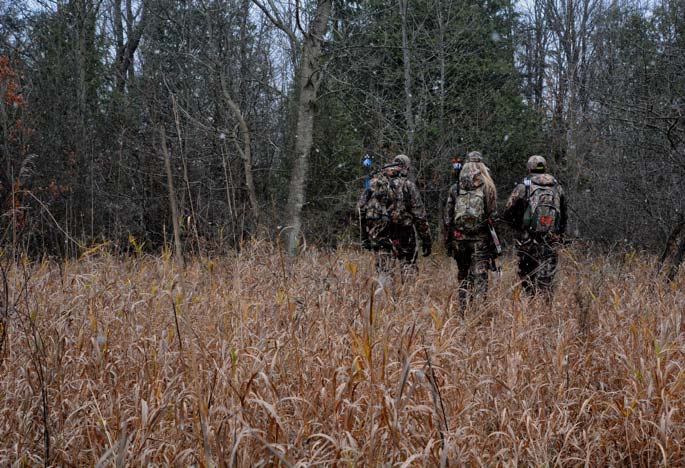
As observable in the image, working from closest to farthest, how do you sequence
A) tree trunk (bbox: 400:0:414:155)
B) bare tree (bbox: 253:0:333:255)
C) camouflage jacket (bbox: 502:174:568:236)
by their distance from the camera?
1. camouflage jacket (bbox: 502:174:568:236)
2. bare tree (bbox: 253:0:333:255)
3. tree trunk (bbox: 400:0:414:155)

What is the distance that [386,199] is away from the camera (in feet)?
21.2

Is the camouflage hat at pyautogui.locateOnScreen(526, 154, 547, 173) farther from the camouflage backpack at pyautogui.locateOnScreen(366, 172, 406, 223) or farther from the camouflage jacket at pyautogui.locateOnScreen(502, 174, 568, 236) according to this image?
the camouflage backpack at pyautogui.locateOnScreen(366, 172, 406, 223)

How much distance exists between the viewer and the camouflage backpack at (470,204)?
599 cm

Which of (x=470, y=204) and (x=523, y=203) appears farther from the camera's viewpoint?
(x=523, y=203)

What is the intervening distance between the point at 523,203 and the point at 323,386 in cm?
437

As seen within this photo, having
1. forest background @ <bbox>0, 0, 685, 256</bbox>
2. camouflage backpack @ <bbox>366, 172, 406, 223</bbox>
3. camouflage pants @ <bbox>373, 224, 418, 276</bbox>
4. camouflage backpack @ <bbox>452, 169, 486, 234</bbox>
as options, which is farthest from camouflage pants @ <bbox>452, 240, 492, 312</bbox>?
forest background @ <bbox>0, 0, 685, 256</bbox>

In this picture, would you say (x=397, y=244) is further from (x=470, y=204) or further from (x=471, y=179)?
(x=471, y=179)

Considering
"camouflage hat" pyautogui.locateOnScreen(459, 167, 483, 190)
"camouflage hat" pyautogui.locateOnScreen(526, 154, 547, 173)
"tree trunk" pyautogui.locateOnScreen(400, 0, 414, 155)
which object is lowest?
"camouflage hat" pyautogui.locateOnScreen(459, 167, 483, 190)

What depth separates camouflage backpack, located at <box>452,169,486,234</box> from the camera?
5.99 m

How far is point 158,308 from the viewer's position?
3.94m

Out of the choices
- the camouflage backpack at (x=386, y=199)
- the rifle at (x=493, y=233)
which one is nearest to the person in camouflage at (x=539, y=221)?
the rifle at (x=493, y=233)

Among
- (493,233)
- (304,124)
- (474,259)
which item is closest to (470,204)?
(493,233)

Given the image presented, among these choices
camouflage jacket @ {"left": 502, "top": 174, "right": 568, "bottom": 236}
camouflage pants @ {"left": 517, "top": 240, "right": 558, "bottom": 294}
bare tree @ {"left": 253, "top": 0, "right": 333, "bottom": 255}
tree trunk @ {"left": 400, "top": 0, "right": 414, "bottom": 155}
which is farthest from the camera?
tree trunk @ {"left": 400, "top": 0, "right": 414, "bottom": 155}

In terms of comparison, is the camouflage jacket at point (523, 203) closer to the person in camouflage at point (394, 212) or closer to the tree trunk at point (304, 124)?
the person in camouflage at point (394, 212)
